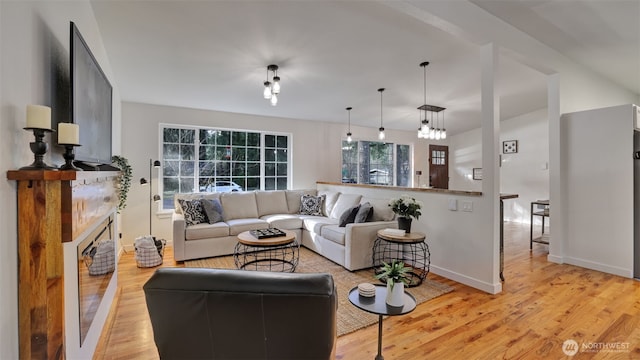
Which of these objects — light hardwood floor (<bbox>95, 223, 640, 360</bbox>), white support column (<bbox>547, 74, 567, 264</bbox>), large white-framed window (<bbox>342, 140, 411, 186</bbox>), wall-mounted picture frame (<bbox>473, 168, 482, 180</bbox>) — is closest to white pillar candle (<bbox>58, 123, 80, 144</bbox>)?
light hardwood floor (<bbox>95, 223, 640, 360</bbox>)

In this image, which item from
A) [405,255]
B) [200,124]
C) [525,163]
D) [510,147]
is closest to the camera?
[405,255]

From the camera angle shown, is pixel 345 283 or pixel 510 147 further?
pixel 510 147

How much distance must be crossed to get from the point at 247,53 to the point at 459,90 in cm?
352

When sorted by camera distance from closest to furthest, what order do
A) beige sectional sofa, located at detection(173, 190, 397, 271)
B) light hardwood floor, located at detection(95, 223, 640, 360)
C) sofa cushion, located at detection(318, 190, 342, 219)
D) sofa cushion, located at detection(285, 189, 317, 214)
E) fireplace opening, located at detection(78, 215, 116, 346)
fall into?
fireplace opening, located at detection(78, 215, 116, 346)
light hardwood floor, located at detection(95, 223, 640, 360)
beige sectional sofa, located at detection(173, 190, 397, 271)
sofa cushion, located at detection(318, 190, 342, 219)
sofa cushion, located at detection(285, 189, 317, 214)

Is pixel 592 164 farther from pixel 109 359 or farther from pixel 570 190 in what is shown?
pixel 109 359

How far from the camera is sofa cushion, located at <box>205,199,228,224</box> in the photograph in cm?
431

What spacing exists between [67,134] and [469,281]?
3.62 metres

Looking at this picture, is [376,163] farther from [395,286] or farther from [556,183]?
[395,286]

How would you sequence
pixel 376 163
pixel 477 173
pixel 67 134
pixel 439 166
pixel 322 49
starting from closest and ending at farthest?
pixel 67 134
pixel 322 49
pixel 376 163
pixel 477 173
pixel 439 166

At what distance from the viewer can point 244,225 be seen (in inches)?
172

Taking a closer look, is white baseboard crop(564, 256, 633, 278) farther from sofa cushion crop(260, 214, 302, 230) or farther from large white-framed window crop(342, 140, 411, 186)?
large white-framed window crop(342, 140, 411, 186)

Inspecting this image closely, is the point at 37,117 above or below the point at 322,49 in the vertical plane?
below

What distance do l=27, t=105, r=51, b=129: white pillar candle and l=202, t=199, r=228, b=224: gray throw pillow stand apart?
10.7ft

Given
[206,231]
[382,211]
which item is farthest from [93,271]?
[382,211]
